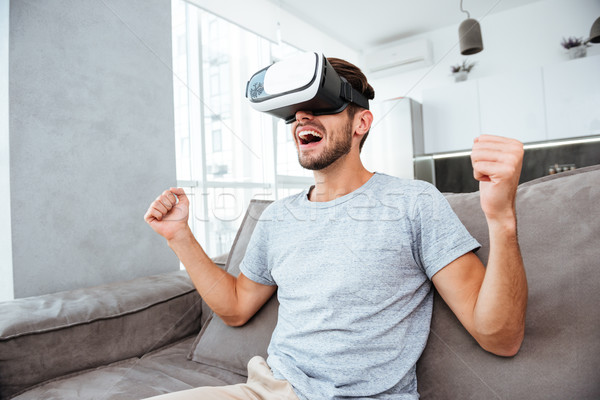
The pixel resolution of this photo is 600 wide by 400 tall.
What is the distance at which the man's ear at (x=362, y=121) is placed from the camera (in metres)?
1.08

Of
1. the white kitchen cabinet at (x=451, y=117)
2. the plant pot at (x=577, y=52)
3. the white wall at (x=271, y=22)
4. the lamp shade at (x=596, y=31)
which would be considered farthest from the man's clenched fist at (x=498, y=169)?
the plant pot at (x=577, y=52)

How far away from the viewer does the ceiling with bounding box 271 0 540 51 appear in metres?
3.72

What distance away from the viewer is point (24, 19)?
1.49m

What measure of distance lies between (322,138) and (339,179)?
0.12 m

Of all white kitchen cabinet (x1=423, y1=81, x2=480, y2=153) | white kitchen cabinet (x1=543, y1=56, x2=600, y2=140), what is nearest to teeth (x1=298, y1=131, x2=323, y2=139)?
white kitchen cabinet (x1=423, y1=81, x2=480, y2=153)

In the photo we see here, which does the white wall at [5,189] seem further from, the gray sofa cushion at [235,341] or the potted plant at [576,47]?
the potted plant at [576,47]

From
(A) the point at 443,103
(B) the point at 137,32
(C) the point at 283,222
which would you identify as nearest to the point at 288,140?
(A) the point at 443,103

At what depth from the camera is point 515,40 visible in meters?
3.91

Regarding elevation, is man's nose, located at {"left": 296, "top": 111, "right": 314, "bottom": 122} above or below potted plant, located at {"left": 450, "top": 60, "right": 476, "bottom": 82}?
below

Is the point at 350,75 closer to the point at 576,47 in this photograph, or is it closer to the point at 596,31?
the point at 596,31

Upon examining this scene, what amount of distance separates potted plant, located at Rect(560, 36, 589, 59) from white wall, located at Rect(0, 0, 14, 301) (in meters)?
4.23

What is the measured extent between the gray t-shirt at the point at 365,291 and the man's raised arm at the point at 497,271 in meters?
0.08

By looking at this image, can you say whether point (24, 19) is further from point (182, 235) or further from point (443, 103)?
point (443, 103)

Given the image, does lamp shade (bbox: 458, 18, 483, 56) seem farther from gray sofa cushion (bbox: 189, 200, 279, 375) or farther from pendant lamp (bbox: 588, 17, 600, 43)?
gray sofa cushion (bbox: 189, 200, 279, 375)
